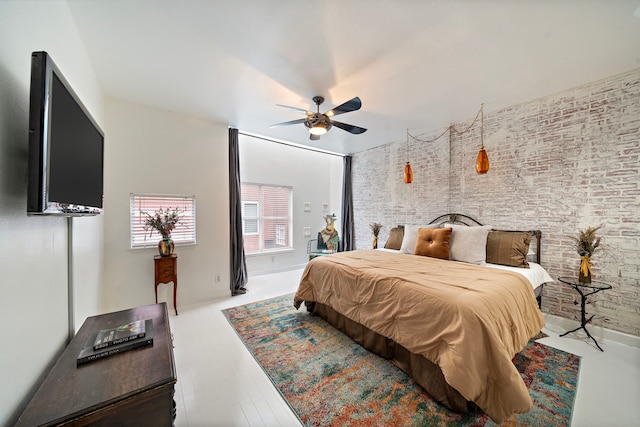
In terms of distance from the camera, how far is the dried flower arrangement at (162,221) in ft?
10.2

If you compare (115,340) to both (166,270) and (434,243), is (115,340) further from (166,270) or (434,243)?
(434,243)

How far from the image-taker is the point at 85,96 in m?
2.10

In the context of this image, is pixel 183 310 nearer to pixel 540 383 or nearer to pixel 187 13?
pixel 187 13

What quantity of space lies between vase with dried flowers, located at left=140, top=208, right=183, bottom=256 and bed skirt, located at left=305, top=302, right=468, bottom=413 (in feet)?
7.53

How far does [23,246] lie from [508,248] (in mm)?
4109

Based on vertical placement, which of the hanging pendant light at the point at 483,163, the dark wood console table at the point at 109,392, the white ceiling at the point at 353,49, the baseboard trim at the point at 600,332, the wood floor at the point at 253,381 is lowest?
the wood floor at the point at 253,381

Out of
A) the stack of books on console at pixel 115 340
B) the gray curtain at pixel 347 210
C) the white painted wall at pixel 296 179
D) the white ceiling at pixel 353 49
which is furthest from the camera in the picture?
the gray curtain at pixel 347 210

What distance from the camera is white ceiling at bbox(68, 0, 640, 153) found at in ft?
5.56

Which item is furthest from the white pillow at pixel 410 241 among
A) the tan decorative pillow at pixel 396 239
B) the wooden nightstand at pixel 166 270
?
the wooden nightstand at pixel 166 270

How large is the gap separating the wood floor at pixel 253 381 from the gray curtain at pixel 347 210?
3.50m

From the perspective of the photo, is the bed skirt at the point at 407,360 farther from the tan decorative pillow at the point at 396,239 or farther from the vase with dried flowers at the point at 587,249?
the vase with dried flowers at the point at 587,249

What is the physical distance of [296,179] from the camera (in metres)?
5.49

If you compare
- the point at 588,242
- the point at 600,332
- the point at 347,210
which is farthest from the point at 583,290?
the point at 347,210

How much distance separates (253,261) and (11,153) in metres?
4.19
